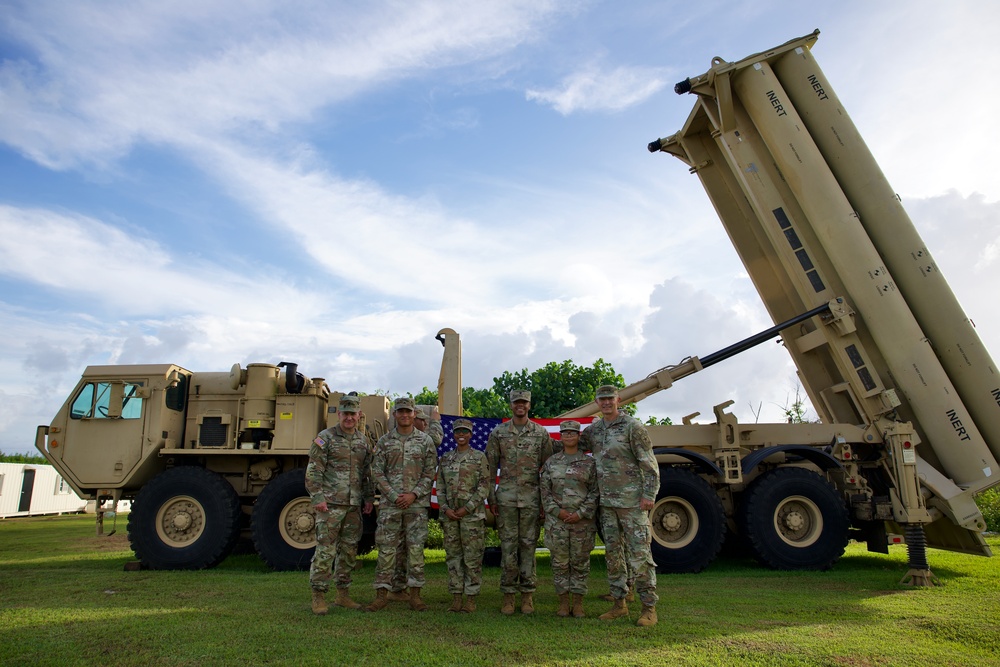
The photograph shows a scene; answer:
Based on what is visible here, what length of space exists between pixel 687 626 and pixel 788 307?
5.46 metres

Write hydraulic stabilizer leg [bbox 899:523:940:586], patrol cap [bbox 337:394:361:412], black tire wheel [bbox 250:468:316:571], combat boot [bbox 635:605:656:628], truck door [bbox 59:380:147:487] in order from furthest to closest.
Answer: truck door [bbox 59:380:147:487] < black tire wheel [bbox 250:468:316:571] < hydraulic stabilizer leg [bbox 899:523:940:586] < patrol cap [bbox 337:394:361:412] < combat boot [bbox 635:605:656:628]

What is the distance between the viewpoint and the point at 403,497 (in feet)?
18.3

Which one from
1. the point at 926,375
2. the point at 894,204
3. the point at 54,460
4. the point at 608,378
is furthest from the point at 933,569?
the point at 608,378

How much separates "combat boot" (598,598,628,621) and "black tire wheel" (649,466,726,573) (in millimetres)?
2429

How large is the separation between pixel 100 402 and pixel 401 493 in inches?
199

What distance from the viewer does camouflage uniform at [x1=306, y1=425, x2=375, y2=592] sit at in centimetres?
560

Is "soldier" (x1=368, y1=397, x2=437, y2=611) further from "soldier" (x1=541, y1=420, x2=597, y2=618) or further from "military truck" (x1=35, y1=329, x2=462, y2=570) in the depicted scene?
"military truck" (x1=35, y1=329, x2=462, y2=570)

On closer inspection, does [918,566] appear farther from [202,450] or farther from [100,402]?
[100,402]

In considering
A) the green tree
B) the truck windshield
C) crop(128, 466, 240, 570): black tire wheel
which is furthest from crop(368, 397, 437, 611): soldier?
the green tree

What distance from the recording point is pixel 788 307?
8930 millimetres

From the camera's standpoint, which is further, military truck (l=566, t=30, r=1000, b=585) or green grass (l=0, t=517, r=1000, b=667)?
military truck (l=566, t=30, r=1000, b=585)


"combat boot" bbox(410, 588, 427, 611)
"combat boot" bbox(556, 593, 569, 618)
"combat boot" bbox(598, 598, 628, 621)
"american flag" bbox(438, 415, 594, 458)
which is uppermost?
"american flag" bbox(438, 415, 594, 458)

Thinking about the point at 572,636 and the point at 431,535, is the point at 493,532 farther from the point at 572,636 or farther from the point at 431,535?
the point at 572,636

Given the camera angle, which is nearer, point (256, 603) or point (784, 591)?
point (256, 603)
